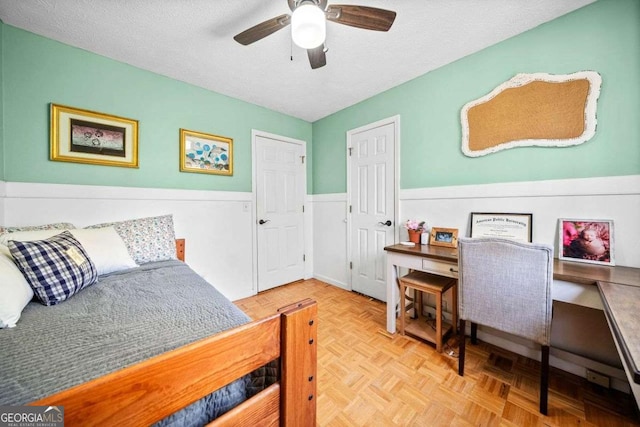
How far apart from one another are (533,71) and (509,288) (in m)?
1.58

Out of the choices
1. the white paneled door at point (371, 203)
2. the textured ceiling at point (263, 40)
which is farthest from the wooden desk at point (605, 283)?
the textured ceiling at point (263, 40)

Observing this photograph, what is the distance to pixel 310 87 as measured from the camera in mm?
2521

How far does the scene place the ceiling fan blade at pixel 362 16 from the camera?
1240 mm

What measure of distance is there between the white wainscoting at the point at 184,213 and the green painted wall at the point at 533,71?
6.51 feet

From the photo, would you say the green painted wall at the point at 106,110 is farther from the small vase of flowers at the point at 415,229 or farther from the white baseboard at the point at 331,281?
the small vase of flowers at the point at 415,229

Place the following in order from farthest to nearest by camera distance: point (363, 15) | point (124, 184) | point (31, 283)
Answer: point (124, 184)
point (363, 15)
point (31, 283)

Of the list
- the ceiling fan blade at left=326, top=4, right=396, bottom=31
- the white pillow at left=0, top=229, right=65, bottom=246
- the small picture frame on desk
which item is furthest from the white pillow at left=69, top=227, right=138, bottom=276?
the small picture frame on desk

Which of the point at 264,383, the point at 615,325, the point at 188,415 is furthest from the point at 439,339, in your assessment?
the point at 188,415

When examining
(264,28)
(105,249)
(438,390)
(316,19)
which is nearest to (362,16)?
(316,19)

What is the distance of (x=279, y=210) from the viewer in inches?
125

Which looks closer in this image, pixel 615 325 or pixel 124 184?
pixel 615 325

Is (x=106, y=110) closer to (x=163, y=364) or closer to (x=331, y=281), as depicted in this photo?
(x=163, y=364)

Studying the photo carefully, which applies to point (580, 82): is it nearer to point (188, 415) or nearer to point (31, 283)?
point (188, 415)

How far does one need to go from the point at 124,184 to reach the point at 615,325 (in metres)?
3.11
